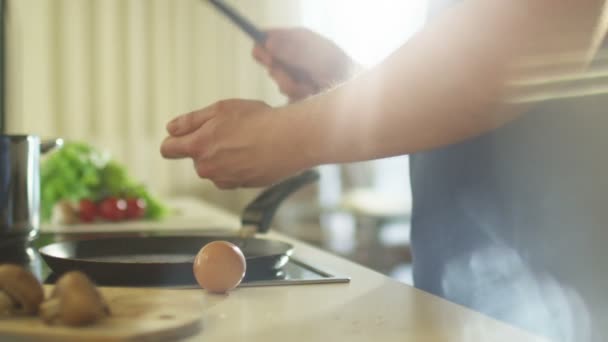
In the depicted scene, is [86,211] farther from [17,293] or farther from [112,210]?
[17,293]

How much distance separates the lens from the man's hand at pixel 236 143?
2.12 ft

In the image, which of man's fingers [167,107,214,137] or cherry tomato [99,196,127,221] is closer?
man's fingers [167,107,214,137]

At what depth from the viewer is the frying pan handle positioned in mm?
1005

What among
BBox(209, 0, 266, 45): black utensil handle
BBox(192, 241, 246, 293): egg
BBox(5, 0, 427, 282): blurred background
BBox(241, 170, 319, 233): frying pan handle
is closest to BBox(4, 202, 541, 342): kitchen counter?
BBox(192, 241, 246, 293): egg

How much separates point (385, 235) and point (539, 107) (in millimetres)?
2583

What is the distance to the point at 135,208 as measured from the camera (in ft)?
5.42

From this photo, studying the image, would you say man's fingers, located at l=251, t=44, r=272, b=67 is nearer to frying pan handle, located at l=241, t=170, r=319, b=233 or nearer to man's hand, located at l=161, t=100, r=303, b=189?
frying pan handle, located at l=241, t=170, r=319, b=233

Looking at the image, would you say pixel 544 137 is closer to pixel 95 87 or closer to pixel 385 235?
pixel 385 235

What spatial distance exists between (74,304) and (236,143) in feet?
0.82

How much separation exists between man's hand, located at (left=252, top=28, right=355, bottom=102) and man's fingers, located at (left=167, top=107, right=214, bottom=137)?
1.45ft

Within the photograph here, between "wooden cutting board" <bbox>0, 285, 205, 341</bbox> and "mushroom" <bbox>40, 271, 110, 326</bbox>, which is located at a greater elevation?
"mushroom" <bbox>40, 271, 110, 326</bbox>

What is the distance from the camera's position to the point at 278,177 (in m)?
0.68

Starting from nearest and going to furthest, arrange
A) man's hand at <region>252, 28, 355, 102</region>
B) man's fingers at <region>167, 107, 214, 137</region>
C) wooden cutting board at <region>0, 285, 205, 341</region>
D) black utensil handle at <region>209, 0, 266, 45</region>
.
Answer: wooden cutting board at <region>0, 285, 205, 341</region> → man's fingers at <region>167, 107, 214, 137</region> → black utensil handle at <region>209, 0, 266, 45</region> → man's hand at <region>252, 28, 355, 102</region>

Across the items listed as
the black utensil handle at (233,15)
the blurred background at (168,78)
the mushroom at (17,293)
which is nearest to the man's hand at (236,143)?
the mushroom at (17,293)
